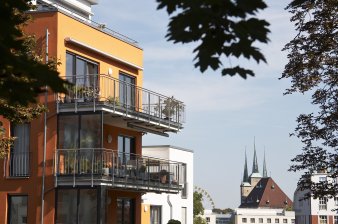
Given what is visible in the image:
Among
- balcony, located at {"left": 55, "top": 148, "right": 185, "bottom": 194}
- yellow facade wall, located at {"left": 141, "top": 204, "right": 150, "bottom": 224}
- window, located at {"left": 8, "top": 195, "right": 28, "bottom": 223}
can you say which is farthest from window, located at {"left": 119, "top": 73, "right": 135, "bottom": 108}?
yellow facade wall, located at {"left": 141, "top": 204, "right": 150, "bottom": 224}

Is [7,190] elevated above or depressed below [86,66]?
below

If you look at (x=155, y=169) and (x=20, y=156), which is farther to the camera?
(x=155, y=169)

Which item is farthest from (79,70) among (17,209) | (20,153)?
(17,209)

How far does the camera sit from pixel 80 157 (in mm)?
26203

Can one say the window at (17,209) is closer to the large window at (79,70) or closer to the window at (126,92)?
the large window at (79,70)

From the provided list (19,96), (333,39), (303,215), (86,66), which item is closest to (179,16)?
(19,96)

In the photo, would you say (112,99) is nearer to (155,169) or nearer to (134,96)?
(134,96)

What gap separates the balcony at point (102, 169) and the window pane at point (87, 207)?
61 cm

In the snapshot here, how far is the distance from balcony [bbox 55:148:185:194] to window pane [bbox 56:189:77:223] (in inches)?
21.0

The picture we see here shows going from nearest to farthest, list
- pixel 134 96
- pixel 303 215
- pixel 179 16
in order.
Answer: pixel 179 16 → pixel 134 96 → pixel 303 215

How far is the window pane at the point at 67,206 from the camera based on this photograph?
86.7 feet

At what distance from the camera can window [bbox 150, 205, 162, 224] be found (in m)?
36.8

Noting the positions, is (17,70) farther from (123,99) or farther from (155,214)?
(155,214)

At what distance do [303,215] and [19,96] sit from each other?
A: 144159 millimetres
